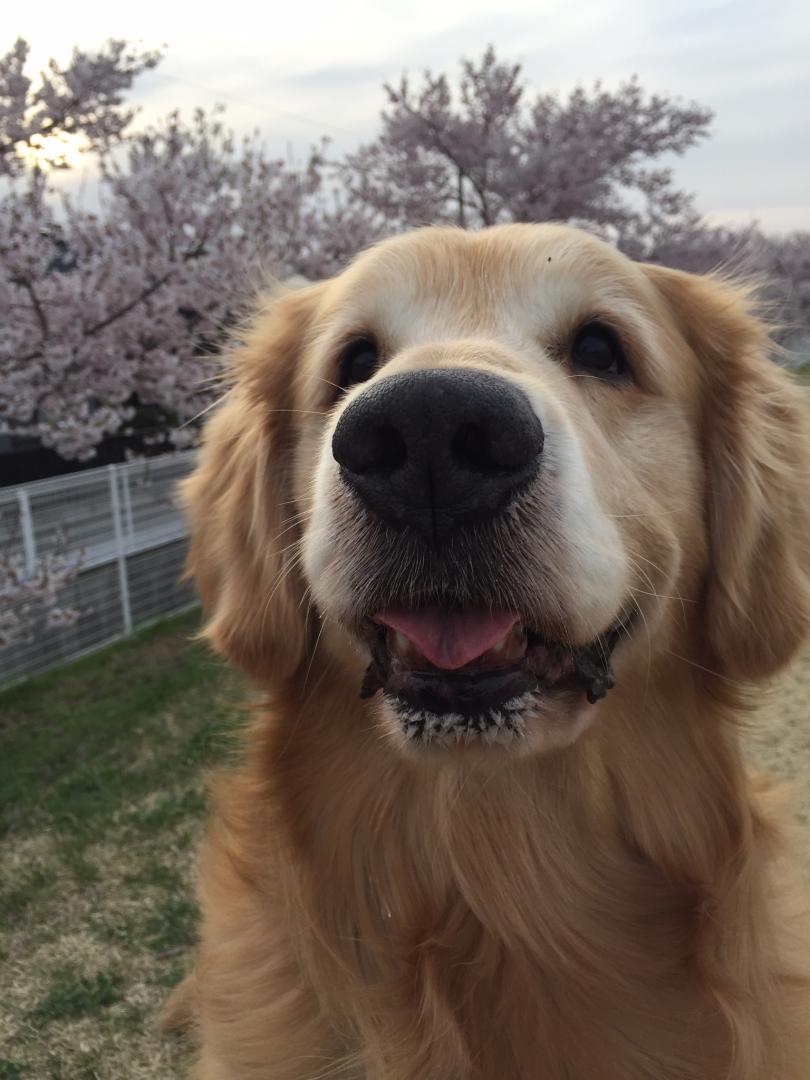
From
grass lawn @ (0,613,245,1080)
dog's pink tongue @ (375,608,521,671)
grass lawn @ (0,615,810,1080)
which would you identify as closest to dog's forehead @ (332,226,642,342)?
dog's pink tongue @ (375,608,521,671)

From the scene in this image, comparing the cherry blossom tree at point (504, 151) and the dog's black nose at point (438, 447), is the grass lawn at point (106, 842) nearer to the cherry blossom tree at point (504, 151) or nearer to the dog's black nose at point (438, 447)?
the dog's black nose at point (438, 447)

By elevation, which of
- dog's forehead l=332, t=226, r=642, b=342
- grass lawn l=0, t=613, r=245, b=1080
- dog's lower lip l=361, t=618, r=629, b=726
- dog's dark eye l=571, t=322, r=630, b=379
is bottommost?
grass lawn l=0, t=613, r=245, b=1080

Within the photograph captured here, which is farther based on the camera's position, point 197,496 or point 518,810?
point 197,496

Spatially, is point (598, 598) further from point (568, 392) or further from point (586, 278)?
point (586, 278)

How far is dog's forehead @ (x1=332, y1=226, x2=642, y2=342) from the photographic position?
6.73 feet

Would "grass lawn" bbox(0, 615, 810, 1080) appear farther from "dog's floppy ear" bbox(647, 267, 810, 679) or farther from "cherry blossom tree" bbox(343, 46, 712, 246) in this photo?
"cherry blossom tree" bbox(343, 46, 712, 246)

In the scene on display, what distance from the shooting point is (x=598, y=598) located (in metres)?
1.66

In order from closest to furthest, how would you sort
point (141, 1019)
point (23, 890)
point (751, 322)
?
point (751, 322)
point (141, 1019)
point (23, 890)

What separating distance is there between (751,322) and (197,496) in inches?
67.0

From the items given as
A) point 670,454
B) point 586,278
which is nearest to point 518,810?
point 670,454

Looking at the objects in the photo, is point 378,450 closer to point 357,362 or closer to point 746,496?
point 357,362

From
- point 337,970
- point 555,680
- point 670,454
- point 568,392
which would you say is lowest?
point 337,970

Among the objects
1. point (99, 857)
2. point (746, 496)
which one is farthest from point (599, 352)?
point (99, 857)

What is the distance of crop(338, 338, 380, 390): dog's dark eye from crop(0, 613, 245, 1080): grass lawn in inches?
50.2
